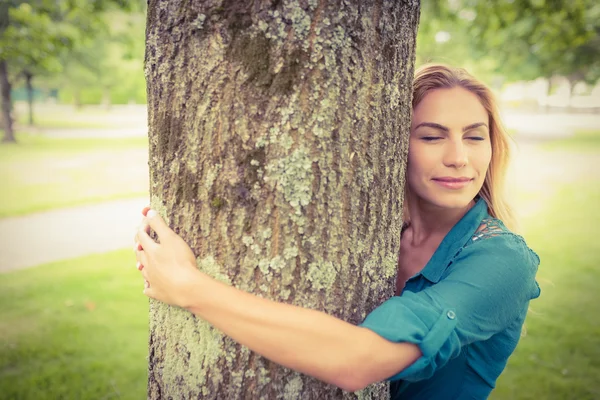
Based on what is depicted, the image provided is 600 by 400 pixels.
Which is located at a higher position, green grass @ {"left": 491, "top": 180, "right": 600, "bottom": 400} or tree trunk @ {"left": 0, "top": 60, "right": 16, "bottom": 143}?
tree trunk @ {"left": 0, "top": 60, "right": 16, "bottom": 143}

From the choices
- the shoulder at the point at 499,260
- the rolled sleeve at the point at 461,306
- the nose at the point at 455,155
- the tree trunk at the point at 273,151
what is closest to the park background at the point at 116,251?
the nose at the point at 455,155

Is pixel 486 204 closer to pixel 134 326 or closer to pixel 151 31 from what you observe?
pixel 151 31

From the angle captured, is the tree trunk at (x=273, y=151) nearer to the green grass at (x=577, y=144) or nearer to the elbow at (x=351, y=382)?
the elbow at (x=351, y=382)

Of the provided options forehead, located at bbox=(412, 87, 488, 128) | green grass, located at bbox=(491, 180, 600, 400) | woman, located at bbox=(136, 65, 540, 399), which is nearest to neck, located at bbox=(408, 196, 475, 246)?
woman, located at bbox=(136, 65, 540, 399)

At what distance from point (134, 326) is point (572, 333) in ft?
15.5

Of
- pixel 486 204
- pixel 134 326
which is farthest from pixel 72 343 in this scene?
pixel 486 204

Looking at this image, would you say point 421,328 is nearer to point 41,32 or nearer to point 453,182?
point 453,182

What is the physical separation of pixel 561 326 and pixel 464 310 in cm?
466

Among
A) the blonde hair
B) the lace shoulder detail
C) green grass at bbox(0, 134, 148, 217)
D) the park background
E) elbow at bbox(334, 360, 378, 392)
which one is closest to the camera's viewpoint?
elbow at bbox(334, 360, 378, 392)

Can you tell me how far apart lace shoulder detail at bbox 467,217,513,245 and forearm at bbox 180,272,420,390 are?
0.57 meters

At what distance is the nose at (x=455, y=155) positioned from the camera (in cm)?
179

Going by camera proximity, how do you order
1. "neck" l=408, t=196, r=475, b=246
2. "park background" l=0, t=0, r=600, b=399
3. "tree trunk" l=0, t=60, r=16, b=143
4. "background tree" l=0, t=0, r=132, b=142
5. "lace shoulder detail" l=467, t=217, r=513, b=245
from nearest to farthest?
"lace shoulder detail" l=467, t=217, r=513, b=245 → "neck" l=408, t=196, r=475, b=246 → "park background" l=0, t=0, r=600, b=399 → "background tree" l=0, t=0, r=132, b=142 → "tree trunk" l=0, t=60, r=16, b=143

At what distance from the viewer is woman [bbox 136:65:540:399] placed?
129 cm

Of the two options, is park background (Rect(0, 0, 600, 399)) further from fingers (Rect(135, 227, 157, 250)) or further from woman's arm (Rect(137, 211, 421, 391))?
fingers (Rect(135, 227, 157, 250))
